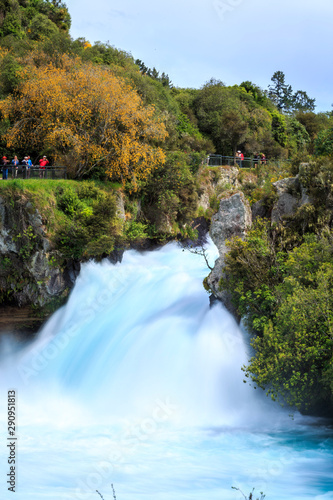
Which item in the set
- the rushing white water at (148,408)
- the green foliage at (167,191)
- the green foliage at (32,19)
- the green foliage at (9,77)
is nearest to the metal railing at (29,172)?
the rushing white water at (148,408)

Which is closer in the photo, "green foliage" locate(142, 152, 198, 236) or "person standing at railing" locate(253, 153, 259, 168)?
"green foliage" locate(142, 152, 198, 236)

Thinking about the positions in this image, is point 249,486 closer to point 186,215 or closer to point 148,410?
point 148,410

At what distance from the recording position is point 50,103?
90.8 feet

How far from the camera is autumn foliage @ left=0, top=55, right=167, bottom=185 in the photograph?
27.6m

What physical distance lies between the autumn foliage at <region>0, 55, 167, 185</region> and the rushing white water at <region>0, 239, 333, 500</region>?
6291mm

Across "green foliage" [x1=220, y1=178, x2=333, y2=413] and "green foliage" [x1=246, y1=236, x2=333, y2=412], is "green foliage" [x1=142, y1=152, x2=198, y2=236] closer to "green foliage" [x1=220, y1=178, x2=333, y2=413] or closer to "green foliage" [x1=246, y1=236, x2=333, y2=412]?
"green foliage" [x1=220, y1=178, x2=333, y2=413]

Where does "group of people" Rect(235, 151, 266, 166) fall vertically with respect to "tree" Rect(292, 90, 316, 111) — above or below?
below

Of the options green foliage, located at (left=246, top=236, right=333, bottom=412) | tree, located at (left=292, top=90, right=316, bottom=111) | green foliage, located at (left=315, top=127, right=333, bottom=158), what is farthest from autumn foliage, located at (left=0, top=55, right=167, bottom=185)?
tree, located at (left=292, top=90, right=316, bottom=111)

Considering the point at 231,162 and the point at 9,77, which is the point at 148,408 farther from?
the point at 231,162


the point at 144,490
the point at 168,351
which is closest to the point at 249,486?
the point at 144,490

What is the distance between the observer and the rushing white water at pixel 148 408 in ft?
43.9

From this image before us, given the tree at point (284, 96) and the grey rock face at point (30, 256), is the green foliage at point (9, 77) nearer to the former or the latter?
the grey rock face at point (30, 256)

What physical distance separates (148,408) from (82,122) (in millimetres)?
16093

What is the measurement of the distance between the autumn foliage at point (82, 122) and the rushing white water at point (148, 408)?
629cm
